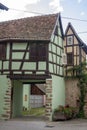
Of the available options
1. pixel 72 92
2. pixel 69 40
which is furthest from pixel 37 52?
pixel 69 40

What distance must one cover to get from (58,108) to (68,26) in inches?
377

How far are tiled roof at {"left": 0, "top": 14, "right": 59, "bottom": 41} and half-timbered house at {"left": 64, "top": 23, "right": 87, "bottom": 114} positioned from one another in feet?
14.2

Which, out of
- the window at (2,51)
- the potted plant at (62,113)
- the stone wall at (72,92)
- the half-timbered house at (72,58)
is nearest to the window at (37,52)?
the window at (2,51)

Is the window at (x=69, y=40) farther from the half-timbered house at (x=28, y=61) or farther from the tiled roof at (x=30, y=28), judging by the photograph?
the half-timbered house at (x=28, y=61)

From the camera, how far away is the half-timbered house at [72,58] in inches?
1093

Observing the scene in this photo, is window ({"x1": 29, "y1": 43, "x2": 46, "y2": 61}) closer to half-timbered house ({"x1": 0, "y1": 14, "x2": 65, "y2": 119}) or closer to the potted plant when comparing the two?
half-timbered house ({"x1": 0, "y1": 14, "x2": 65, "y2": 119})

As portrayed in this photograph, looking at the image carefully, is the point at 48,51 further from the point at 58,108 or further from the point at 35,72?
the point at 58,108

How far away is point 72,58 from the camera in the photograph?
29.8 metres

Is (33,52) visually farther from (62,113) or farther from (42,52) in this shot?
(62,113)

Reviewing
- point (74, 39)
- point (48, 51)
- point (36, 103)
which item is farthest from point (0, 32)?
point (36, 103)

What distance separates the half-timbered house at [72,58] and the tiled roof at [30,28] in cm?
433

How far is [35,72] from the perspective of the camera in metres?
24.5

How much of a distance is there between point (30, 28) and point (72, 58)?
5.93 meters

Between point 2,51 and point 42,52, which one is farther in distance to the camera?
point 2,51
